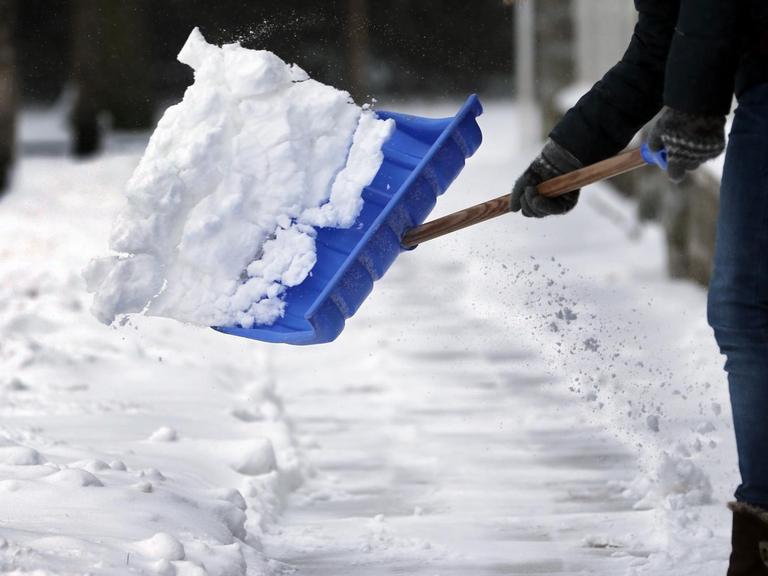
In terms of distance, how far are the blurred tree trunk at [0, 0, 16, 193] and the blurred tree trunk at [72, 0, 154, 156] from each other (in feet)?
12.6

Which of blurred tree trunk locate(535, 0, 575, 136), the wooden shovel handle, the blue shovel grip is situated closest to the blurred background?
blurred tree trunk locate(535, 0, 575, 136)

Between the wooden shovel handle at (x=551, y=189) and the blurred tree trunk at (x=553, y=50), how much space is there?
31.3 feet

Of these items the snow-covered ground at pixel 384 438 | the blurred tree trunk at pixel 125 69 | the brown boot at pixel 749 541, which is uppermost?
the brown boot at pixel 749 541

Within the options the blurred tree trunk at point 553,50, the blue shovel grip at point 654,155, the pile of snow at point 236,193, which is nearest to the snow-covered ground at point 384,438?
the pile of snow at point 236,193

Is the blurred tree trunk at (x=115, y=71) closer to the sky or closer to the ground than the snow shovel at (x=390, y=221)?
closer to the ground

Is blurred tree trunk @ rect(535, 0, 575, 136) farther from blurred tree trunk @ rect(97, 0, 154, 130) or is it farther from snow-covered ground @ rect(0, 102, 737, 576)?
blurred tree trunk @ rect(97, 0, 154, 130)

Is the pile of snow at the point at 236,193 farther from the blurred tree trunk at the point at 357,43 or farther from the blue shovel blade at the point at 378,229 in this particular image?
the blurred tree trunk at the point at 357,43

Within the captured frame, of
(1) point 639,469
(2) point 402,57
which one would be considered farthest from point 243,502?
(2) point 402,57

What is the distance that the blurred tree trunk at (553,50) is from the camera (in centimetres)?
1255

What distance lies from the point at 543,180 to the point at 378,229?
15.5 inches

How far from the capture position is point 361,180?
321 cm

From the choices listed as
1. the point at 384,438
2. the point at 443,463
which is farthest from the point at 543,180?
the point at 384,438

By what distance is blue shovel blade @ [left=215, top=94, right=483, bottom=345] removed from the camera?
2945 mm

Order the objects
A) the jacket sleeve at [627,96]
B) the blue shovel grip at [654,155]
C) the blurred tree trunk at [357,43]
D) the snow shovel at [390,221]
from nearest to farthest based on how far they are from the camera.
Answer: the blue shovel grip at [654,155]
the jacket sleeve at [627,96]
the snow shovel at [390,221]
the blurred tree trunk at [357,43]
